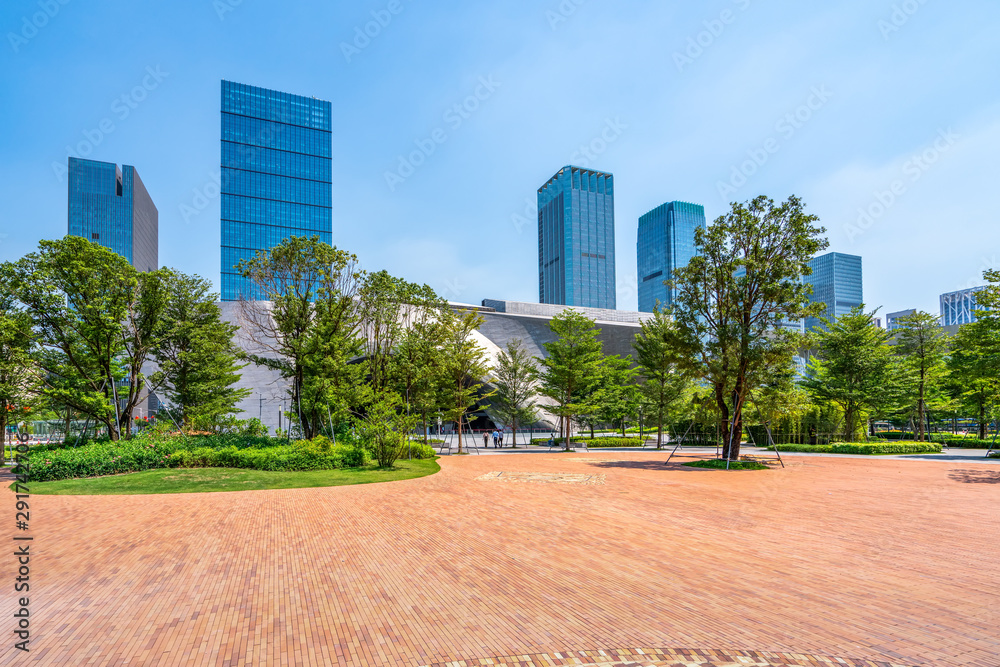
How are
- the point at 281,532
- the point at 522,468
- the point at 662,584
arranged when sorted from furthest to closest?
the point at 522,468, the point at 281,532, the point at 662,584

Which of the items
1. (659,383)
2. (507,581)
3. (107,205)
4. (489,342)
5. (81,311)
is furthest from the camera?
(107,205)

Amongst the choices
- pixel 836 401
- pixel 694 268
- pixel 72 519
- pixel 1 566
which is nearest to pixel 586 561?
pixel 1 566

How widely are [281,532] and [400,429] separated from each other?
10.6 meters

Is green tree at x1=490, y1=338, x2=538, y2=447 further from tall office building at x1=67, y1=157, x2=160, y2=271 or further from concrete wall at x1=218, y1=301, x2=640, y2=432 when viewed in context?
tall office building at x1=67, y1=157, x2=160, y2=271

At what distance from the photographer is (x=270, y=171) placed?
132m

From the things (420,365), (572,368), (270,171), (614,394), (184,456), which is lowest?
(184,456)

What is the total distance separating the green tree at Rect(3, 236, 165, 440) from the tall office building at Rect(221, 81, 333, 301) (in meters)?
110

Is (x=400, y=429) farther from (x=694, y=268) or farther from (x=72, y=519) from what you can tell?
(x=694, y=268)

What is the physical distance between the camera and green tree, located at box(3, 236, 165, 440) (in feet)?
65.0

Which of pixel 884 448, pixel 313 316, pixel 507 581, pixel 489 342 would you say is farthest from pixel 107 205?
pixel 507 581

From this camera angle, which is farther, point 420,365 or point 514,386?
point 514,386

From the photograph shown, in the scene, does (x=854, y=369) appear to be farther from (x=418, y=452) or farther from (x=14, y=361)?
(x=14, y=361)

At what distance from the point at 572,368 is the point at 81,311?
24995 millimetres

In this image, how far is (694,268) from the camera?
2253 cm
